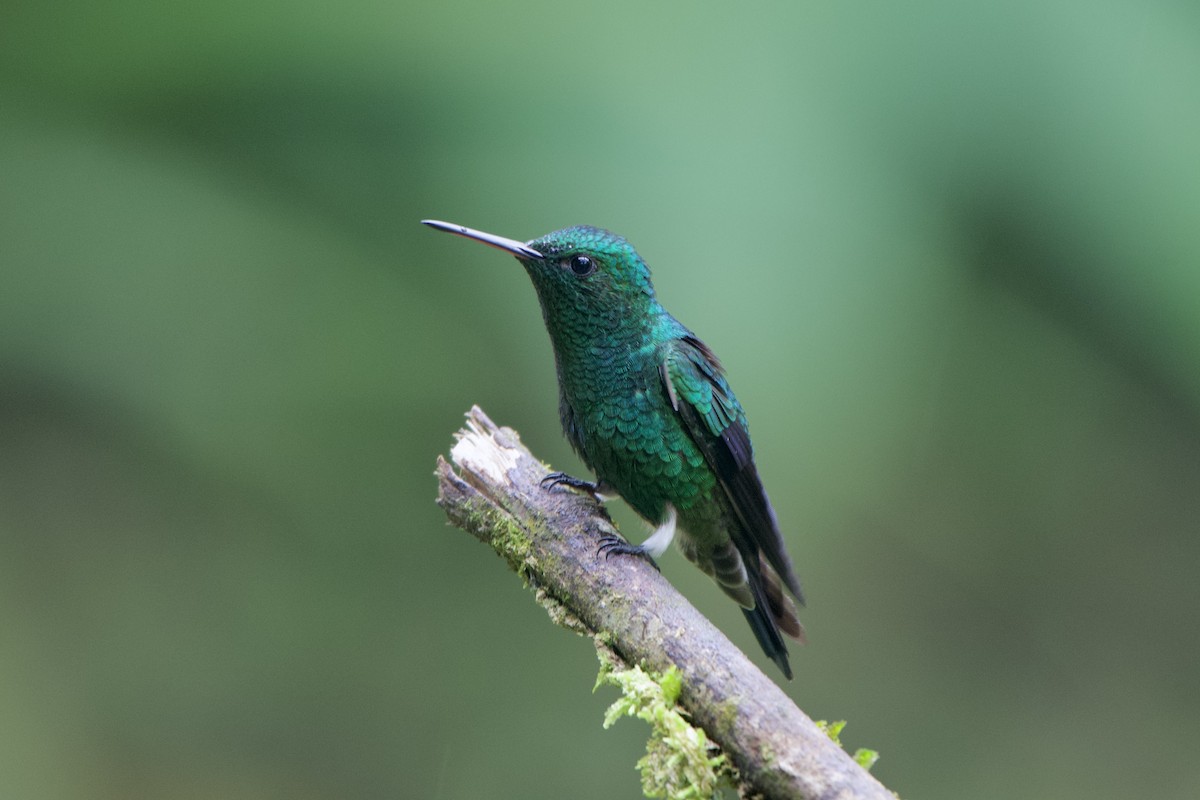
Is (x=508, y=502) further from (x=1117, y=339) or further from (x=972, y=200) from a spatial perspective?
(x=1117, y=339)

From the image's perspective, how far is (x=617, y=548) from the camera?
274cm

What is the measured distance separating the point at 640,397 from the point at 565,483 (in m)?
0.32

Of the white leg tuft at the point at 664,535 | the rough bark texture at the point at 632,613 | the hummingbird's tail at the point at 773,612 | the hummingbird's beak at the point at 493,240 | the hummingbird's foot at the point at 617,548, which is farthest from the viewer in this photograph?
the hummingbird's tail at the point at 773,612

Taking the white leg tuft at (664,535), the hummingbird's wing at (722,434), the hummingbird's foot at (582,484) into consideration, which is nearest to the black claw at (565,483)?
the hummingbird's foot at (582,484)

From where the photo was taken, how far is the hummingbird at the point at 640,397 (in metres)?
3.17

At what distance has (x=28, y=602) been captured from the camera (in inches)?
196

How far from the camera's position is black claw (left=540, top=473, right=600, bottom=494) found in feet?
9.89

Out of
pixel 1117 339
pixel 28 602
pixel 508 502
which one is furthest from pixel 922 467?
pixel 28 602

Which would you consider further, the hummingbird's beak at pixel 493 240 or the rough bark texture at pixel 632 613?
the hummingbird's beak at pixel 493 240

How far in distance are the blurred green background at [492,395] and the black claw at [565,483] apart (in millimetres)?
681

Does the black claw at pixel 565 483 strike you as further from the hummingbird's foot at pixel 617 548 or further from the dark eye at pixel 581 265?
the dark eye at pixel 581 265

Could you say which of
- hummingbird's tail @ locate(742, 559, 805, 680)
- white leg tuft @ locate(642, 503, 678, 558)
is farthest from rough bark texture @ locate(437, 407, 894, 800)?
hummingbird's tail @ locate(742, 559, 805, 680)

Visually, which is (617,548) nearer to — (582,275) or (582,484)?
(582,484)

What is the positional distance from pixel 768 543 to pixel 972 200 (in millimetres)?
1828
